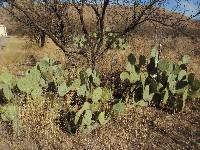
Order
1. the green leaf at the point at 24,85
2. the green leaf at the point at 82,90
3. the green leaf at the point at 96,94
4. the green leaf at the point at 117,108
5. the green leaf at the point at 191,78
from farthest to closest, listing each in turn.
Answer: the green leaf at the point at 191,78 < the green leaf at the point at 24,85 < the green leaf at the point at 82,90 < the green leaf at the point at 96,94 < the green leaf at the point at 117,108

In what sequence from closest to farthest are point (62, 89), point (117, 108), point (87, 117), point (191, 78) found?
1. point (87, 117)
2. point (117, 108)
3. point (62, 89)
4. point (191, 78)

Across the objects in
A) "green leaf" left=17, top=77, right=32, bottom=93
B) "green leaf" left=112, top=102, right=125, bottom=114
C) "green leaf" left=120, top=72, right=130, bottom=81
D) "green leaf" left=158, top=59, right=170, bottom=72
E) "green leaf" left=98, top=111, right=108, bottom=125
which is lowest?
"green leaf" left=98, top=111, right=108, bottom=125

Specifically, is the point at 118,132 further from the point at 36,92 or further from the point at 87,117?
the point at 36,92

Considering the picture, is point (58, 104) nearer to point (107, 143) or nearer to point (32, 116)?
point (32, 116)

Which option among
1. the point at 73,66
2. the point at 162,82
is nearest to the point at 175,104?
the point at 162,82

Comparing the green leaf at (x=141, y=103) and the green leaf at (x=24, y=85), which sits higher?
the green leaf at (x=24, y=85)

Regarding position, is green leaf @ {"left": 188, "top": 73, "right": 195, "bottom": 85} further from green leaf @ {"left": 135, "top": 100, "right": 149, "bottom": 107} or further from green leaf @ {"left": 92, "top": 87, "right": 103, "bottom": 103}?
green leaf @ {"left": 92, "top": 87, "right": 103, "bottom": 103}

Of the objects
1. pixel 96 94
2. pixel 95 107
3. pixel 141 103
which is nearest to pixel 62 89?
pixel 96 94

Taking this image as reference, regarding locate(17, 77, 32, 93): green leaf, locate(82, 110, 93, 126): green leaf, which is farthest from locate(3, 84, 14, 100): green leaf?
locate(82, 110, 93, 126): green leaf

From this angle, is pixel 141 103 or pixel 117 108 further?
pixel 141 103

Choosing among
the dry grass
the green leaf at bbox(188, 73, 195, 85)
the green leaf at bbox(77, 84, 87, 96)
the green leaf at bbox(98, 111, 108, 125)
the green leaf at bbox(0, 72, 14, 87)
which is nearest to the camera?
the dry grass

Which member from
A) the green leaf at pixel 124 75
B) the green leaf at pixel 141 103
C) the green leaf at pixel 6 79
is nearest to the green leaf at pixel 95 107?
the green leaf at pixel 141 103

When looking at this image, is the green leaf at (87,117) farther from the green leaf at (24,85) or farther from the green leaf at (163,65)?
the green leaf at (163,65)

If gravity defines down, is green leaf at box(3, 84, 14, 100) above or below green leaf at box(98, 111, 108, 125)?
above
